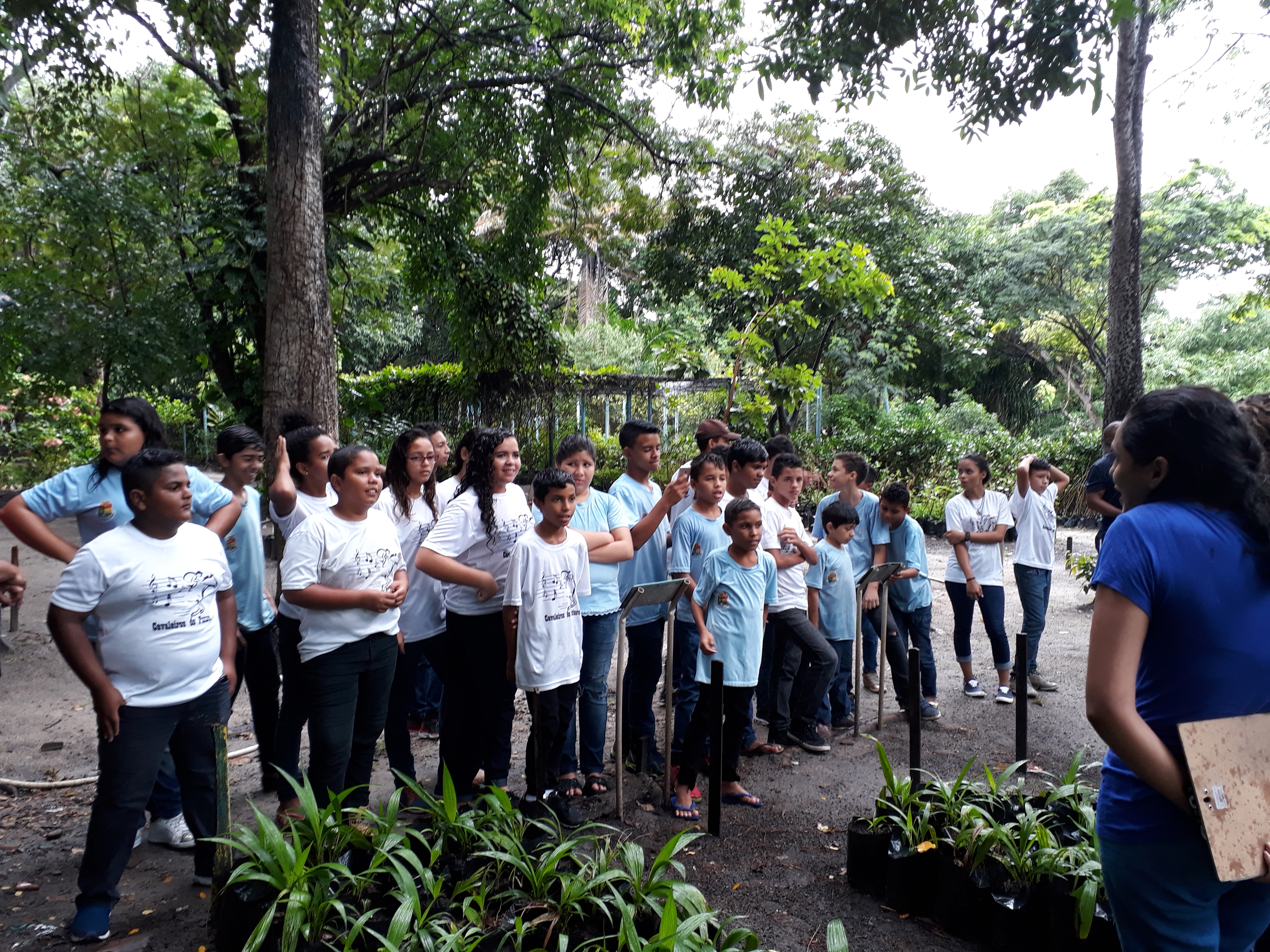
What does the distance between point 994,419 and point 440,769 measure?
73.0 feet

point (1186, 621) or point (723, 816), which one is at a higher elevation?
point (1186, 621)

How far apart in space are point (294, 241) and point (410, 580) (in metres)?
3.06

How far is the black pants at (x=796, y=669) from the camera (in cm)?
520

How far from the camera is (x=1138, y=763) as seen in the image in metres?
1.79

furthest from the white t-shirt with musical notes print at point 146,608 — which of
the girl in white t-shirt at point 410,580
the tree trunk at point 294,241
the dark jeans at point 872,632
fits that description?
the dark jeans at point 872,632

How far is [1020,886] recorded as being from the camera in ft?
10.6

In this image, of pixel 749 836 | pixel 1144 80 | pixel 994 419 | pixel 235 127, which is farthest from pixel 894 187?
pixel 749 836

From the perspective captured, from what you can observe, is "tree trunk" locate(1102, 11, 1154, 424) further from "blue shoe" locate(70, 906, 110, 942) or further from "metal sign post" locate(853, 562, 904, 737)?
"blue shoe" locate(70, 906, 110, 942)

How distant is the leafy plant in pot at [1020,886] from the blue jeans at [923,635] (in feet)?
8.39

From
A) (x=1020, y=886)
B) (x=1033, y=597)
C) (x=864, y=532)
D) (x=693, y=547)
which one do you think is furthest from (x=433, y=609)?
(x=1033, y=597)

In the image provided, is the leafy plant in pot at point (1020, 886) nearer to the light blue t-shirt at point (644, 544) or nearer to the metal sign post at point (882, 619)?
the metal sign post at point (882, 619)

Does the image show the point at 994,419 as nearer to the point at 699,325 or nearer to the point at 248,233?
the point at 699,325

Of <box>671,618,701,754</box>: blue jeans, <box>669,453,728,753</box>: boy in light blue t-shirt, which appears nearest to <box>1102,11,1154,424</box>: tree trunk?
<box>669,453,728,753</box>: boy in light blue t-shirt

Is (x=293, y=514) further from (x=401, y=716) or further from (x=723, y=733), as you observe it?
(x=723, y=733)
